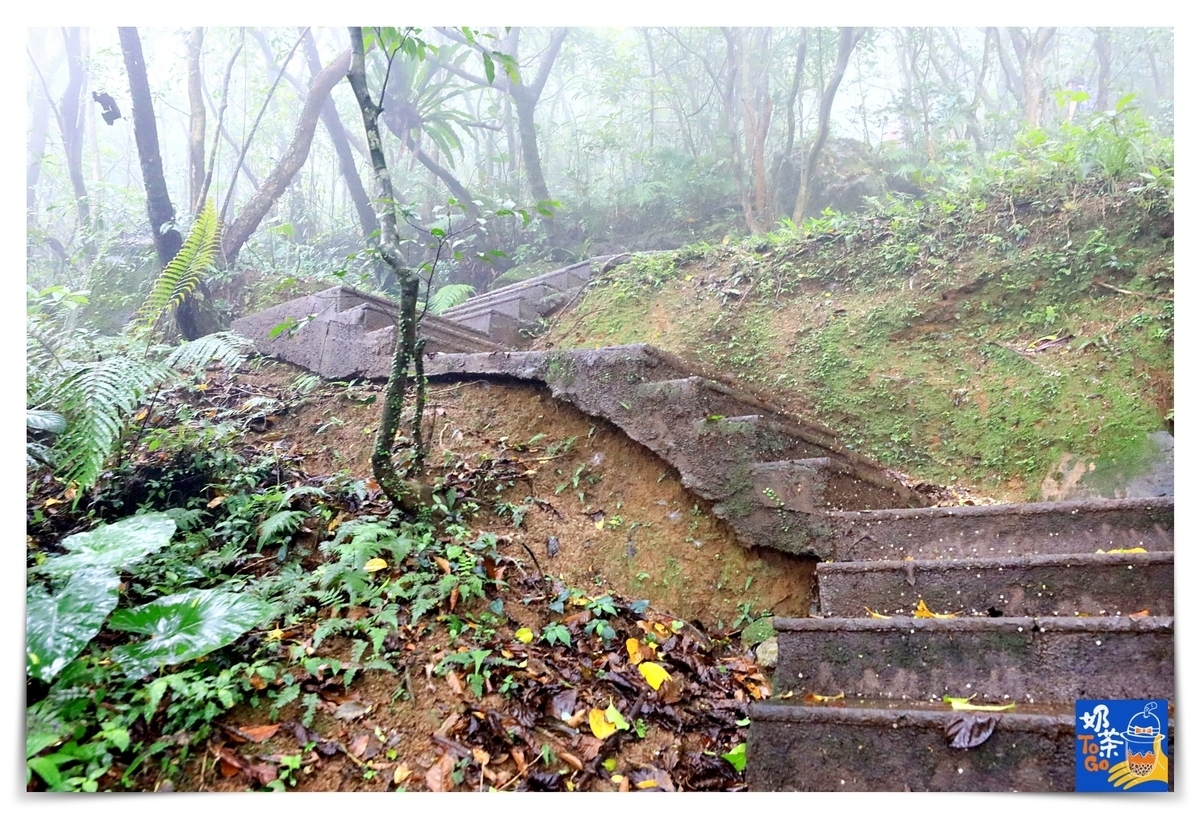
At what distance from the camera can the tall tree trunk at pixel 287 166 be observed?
4.86 metres

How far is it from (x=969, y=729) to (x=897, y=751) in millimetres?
178

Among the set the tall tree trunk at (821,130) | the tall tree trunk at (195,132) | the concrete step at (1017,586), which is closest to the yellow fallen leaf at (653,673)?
the concrete step at (1017,586)

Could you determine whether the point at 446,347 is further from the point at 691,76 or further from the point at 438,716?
the point at 691,76

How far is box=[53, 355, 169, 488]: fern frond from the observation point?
229 centimetres

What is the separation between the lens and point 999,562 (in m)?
2.12

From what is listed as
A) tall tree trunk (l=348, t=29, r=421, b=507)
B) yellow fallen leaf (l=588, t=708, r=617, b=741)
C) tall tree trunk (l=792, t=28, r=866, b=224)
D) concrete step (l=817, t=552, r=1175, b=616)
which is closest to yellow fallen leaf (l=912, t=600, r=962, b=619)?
concrete step (l=817, t=552, r=1175, b=616)

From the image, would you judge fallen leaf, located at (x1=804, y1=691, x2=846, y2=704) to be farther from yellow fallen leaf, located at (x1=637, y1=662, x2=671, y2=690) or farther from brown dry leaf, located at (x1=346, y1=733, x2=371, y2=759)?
brown dry leaf, located at (x1=346, y1=733, x2=371, y2=759)

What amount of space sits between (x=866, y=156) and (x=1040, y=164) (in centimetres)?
387

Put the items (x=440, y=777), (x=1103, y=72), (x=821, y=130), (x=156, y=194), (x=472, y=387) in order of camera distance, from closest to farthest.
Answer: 1. (x=440, y=777)
2. (x=472, y=387)
3. (x=156, y=194)
4. (x=1103, y=72)
5. (x=821, y=130)

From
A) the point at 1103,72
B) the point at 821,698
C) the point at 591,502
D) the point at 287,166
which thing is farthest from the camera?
the point at 287,166

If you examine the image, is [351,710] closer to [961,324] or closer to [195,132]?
[961,324]

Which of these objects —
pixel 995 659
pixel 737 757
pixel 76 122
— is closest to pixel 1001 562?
pixel 995 659

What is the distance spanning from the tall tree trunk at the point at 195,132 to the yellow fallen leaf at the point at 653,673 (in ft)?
14.0

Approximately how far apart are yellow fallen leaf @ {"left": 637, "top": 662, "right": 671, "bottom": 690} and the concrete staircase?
0.35 meters
